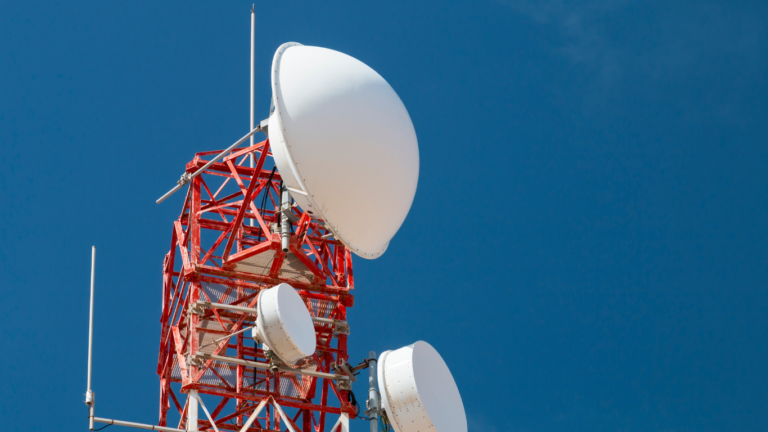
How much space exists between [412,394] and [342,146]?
693cm

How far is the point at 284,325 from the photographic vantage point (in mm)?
38938

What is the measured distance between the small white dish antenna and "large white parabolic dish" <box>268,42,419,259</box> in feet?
8.85

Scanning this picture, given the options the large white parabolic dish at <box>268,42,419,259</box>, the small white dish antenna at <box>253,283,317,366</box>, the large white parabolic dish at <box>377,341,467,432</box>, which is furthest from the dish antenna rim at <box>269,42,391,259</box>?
the large white parabolic dish at <box>377,341,467,432</box>

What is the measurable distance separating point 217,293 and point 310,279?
2916 millimetres

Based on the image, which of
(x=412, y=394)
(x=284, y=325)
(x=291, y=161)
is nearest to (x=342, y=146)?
(x=291, y=161)

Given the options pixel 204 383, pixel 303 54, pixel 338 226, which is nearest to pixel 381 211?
pixel 338 226

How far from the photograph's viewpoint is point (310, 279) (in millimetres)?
43844

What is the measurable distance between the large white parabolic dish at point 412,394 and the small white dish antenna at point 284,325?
8.06ft

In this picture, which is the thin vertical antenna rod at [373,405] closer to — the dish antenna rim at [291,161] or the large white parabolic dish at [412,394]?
the large white parabolic dish at [412,394]

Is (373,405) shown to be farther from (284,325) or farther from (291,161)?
(291,161)

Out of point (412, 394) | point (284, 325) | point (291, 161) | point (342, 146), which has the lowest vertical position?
point (412, 394)

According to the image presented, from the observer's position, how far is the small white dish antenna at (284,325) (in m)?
38.9

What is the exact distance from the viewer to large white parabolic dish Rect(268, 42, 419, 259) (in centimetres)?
3703

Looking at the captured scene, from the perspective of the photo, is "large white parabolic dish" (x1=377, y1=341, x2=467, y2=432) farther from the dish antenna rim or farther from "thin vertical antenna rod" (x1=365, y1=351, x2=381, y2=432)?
the dish antenna rim
